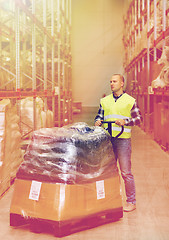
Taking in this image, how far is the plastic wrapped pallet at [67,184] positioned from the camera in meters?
3.19

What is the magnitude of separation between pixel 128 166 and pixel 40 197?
1.15m

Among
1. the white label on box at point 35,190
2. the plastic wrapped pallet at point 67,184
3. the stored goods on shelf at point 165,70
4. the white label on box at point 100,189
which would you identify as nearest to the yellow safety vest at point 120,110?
the plastic wrapped pallet at point 67,184

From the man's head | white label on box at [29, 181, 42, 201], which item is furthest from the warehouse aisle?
the man's head

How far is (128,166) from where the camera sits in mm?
3818

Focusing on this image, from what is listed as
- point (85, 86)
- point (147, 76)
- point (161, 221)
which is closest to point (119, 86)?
point (161, 221)

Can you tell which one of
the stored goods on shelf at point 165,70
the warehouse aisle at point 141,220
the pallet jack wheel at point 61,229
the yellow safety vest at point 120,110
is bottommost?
the warehouse aisle at point 141,220

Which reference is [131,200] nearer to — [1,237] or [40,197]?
[40,197]

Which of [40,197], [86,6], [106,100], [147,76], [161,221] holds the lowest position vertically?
[161,221]

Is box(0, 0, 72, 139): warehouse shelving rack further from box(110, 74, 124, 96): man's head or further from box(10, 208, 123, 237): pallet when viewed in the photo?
box(10, 208, 123, 237): pallet

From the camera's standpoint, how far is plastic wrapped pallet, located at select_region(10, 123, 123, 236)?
319 centimetres

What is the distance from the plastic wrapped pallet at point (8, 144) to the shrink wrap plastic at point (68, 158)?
Result: 1.16 meters

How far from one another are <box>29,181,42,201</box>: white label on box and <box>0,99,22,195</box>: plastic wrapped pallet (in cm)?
129

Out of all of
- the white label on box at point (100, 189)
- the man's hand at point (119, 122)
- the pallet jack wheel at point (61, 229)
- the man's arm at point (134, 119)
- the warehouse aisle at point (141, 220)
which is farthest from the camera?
the man's arm at point (134, 119)

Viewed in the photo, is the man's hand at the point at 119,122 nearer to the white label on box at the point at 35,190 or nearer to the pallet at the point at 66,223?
the pallet at the point at 66,223
